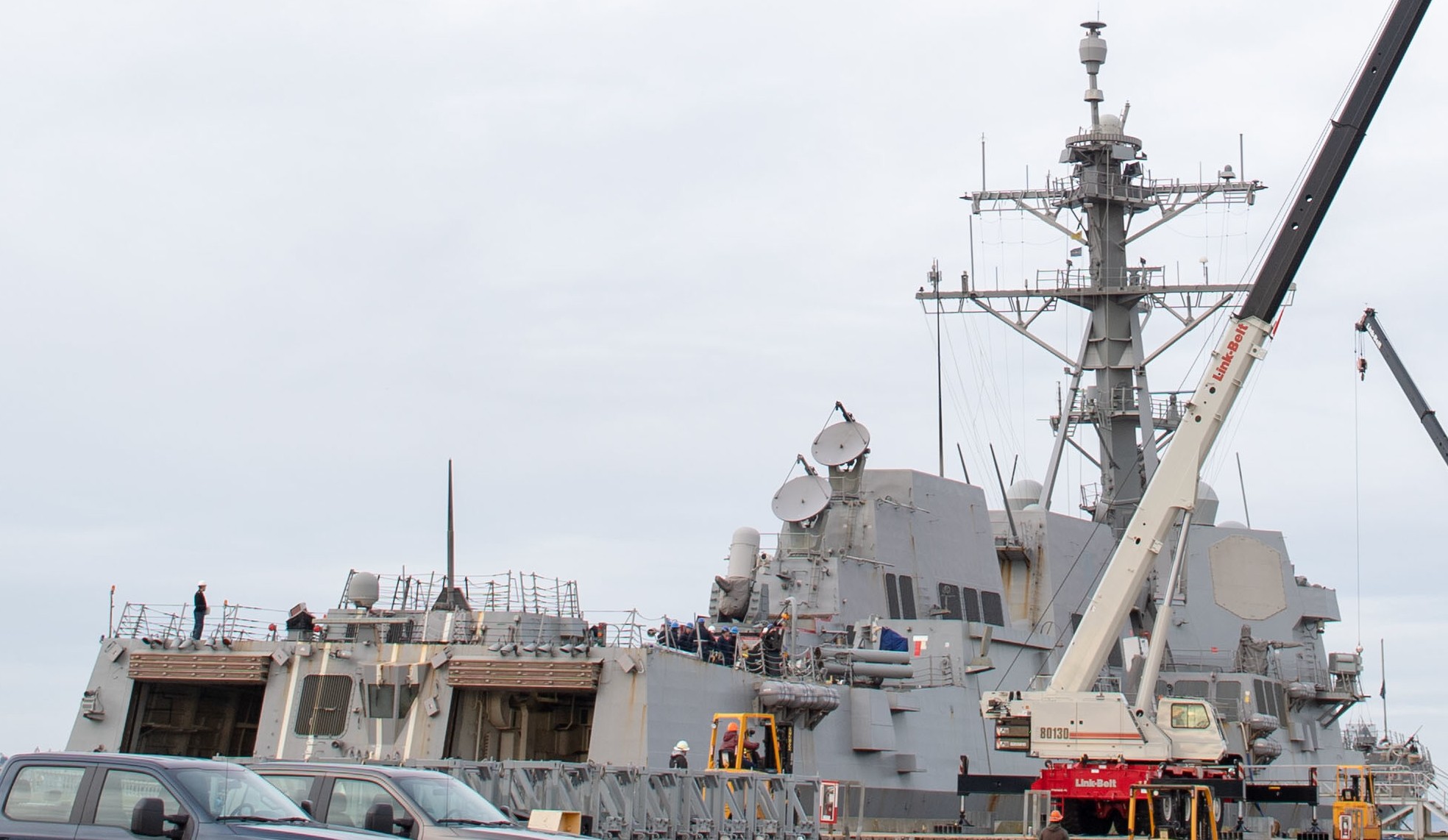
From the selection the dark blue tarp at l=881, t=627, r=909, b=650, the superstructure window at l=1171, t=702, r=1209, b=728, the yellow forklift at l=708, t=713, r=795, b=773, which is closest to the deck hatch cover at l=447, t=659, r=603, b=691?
the yellow forklift at l=708, t=713, r=795, b=773

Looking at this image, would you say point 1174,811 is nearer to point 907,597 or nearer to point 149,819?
point 907,597

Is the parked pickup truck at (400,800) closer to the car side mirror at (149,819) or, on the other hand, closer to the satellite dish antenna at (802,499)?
the car side mirror at (149,819)

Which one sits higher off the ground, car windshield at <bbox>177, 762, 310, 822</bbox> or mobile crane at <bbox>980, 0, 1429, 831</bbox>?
mobile crane at <bbox>980, 0, 1429, 831</bbox>

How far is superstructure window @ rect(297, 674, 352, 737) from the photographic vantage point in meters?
21.6

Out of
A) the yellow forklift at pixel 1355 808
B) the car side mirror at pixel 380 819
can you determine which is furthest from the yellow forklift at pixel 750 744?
the car side mirror at pixel 380 819

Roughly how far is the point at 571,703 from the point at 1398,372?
80.4 ft

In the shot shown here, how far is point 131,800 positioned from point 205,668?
1288 centimetres

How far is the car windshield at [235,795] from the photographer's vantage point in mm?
9609

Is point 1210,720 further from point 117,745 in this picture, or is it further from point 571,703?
point 117,745

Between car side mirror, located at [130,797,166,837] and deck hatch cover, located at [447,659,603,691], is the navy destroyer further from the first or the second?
car side mirror, located at [130,797,166,837]

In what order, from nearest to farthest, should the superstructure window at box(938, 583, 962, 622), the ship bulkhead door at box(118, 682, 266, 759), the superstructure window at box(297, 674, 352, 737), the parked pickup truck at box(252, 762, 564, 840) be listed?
the parked pickup truck at box(252, 762, 564, 840) → the superstructure window at box(297, 674, 352, 737) → the ship bulkhead door at box(118, 682, 266, 759) → the superstructure window at box(938, 583, 962, 622)

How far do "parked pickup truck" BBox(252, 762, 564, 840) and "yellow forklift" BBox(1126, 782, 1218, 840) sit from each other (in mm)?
9725

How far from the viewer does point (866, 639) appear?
26.2 metres

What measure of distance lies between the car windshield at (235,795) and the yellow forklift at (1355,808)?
15522 mm
